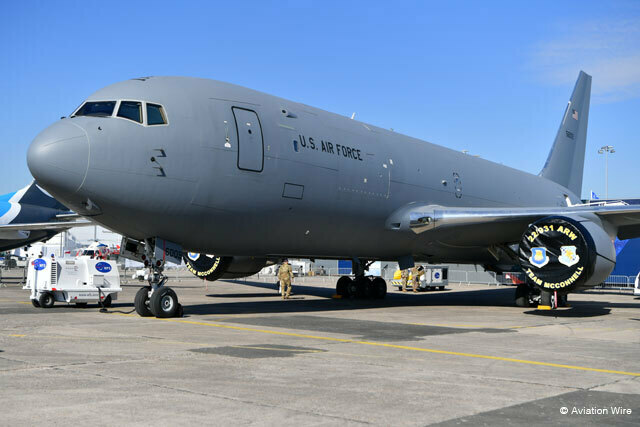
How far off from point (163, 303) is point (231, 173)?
3.02m

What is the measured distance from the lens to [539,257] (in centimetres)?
1462

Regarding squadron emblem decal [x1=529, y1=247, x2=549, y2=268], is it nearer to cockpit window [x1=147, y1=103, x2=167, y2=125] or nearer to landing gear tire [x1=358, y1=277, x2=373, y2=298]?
landing gear tire [x1=358, y1=277, x2=373, y2=298]

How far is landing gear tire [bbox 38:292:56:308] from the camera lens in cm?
1589

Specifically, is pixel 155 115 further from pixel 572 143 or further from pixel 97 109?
pixel 572 143

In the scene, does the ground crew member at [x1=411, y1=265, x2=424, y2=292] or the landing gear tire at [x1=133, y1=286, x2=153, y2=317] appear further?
the ground crew member at [x1=411, y1=265, x2=424, y2=292]

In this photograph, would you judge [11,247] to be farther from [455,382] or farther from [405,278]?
[455,382]

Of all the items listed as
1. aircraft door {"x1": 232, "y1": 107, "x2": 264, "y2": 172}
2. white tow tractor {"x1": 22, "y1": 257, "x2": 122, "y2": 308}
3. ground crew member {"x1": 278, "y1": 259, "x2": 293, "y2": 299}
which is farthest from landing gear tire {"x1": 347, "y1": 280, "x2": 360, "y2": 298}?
aircraft door {"x1": 232, "y1": 107, "x2": 264, "y2": 172}

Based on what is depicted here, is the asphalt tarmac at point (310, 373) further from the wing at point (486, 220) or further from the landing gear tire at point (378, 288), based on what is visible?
the landing gear tire at point (378, 288)

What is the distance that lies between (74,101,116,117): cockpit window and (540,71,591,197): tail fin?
21757 mm

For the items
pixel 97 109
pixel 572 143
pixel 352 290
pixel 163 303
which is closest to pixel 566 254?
pixel 352 290

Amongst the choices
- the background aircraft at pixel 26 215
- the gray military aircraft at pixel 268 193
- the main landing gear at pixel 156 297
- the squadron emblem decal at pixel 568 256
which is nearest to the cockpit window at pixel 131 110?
the gray military aircraft at pixel 268 193

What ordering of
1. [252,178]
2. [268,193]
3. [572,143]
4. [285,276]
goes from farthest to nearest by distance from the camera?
[572,143] < [285,276] < [268,193] < [252,178]

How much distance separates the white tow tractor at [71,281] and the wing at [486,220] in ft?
25.6

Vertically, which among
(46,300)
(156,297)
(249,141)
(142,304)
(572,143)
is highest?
(572,143)
